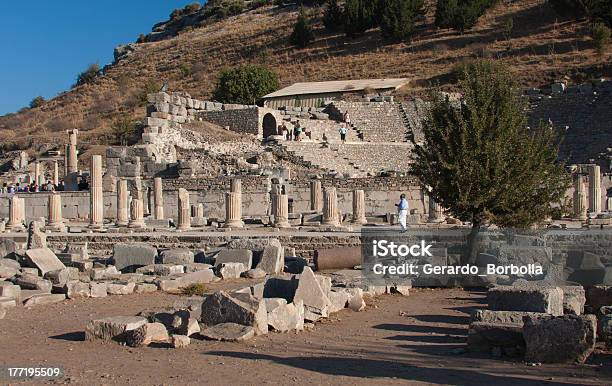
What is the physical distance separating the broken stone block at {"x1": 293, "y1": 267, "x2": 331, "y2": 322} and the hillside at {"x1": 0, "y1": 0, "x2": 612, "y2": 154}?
1487 inches

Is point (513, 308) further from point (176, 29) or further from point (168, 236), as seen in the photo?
point (176, 29)

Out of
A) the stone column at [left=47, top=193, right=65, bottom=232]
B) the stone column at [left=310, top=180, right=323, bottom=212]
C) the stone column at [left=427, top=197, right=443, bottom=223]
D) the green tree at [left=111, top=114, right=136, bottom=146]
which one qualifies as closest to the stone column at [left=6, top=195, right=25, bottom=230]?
the stone column at [left=47, top=193, right=65, bottom=232]

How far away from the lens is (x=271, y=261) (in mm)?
18500

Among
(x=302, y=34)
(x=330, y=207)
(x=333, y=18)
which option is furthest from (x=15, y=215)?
(x=333, y=18)

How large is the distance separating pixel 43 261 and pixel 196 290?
14.8 ft

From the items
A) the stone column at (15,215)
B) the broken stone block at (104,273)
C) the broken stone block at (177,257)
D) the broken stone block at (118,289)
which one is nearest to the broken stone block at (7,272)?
the broken stone block at (104,273)

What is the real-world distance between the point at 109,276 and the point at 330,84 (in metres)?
45.1

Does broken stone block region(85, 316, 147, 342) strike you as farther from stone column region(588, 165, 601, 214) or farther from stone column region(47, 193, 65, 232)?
stone column region(588, 165, 601, 214)

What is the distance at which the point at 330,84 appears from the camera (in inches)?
2421

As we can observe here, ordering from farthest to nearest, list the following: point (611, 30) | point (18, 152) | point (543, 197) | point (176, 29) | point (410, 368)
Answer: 1. point (176, 29)
2. point (611, 30)
3. point (18, 152)
4. point (543, 197)
5. point (410, 368)

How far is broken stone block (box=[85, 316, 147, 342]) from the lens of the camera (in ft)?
36.5

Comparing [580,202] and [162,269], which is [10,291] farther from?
[580,202]

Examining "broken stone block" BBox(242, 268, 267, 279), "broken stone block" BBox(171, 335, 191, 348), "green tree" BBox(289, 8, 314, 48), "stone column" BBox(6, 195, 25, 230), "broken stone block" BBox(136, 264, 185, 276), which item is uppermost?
"green tree" BBox(289, 8, 314, 48)

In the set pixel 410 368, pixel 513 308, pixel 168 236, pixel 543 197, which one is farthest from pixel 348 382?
pixel 168 236
